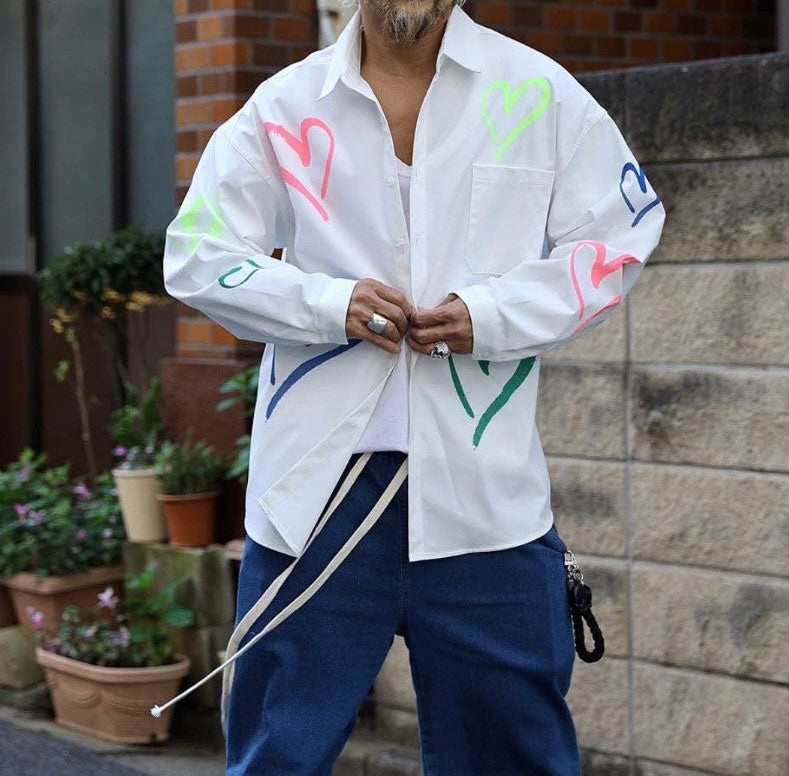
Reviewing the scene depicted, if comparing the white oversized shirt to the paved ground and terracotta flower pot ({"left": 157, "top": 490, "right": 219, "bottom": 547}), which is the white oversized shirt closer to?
the paved ground

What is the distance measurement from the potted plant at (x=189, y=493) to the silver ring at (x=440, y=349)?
283cm

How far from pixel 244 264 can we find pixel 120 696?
277 centimetres

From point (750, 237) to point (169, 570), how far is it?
2.42m

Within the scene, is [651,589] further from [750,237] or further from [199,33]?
[199,33]

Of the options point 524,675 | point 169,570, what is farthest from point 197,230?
point 169,570

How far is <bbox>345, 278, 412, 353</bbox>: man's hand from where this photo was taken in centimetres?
277

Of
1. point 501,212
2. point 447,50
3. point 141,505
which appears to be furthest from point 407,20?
point 141,505

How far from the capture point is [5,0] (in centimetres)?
735

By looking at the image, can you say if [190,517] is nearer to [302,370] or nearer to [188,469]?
[188,469]

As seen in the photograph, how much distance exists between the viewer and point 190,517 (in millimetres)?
5562

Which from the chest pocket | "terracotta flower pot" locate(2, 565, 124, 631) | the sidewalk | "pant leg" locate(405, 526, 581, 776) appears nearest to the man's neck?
the chest pocket

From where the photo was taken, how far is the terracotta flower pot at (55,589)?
224 inches

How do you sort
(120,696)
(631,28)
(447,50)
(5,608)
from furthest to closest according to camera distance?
(631,28) < (5,608) < (120,696) < (447,50)

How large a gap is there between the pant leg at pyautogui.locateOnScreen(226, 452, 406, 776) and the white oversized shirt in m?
0.06
